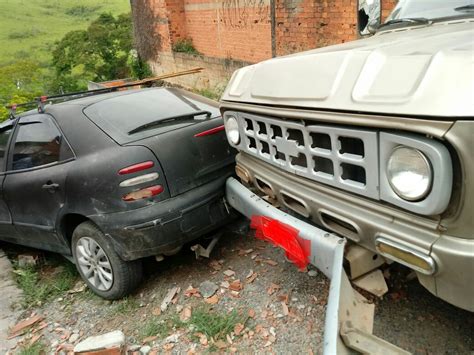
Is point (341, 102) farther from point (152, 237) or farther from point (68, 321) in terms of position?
point (68, 321)

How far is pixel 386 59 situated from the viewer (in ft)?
6.02

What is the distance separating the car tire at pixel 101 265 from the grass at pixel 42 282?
0.44 metres

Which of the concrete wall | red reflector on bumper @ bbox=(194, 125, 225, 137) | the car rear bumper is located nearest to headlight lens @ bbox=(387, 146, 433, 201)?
the car rear bumper

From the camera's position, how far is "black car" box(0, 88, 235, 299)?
3104 mm

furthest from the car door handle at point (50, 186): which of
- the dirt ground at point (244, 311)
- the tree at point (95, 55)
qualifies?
the tree at point (95, 55)

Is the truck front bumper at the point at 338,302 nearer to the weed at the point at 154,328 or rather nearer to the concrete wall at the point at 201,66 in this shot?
the weed at the point at 154,328

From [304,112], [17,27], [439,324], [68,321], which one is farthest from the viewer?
[17,27]

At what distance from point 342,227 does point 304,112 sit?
1.95 feet

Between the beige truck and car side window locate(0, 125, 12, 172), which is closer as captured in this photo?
the beige truck

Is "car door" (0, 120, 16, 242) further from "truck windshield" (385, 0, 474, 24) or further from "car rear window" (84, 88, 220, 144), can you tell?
"truck windshield" (385, 0, 474, 24)

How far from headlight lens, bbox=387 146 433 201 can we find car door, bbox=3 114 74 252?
249 centimetres

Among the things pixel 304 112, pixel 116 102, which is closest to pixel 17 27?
pixel 116 102

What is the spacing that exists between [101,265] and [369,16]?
2.85 meters

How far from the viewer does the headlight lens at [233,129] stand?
112 inches
